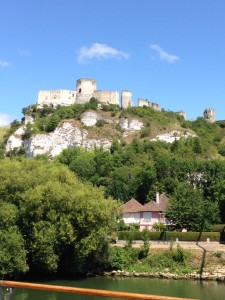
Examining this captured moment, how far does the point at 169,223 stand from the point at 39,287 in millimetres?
39504

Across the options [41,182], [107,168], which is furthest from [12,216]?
[107,168]

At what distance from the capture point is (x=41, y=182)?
98.6ft

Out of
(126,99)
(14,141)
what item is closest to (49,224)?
(14,141)

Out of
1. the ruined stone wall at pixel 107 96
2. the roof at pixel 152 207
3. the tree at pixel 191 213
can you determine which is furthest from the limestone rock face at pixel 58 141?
the tree at pixel 191 213

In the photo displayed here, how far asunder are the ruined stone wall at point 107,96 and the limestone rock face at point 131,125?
12.8 meters

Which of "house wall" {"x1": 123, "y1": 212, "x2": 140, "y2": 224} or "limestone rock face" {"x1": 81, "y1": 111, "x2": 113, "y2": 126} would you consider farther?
"limestone rock face" {"x1": 81, "y1": 111, "x2": 113, "y2": 126}

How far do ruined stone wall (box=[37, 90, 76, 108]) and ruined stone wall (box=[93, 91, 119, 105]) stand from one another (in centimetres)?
600

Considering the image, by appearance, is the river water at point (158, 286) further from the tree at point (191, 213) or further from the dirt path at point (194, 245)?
the tree at point (191, 213)

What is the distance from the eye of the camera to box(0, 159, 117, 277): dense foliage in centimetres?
2597

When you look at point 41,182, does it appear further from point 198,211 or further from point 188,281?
point 198,211

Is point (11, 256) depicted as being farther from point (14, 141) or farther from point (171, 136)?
point (14, 141)

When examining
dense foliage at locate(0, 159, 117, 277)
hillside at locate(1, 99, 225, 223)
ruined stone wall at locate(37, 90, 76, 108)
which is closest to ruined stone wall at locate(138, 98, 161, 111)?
hillside at locate(1, 99, 225, 223)

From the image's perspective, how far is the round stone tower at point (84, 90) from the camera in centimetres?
9362

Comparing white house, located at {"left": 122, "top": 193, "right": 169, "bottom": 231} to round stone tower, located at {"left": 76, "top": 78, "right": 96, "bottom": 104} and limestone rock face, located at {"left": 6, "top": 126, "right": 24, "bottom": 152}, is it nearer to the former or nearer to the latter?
limestone rock face, located at {"left": 6, "top": 126, "right": 24, "bottom": 152}
